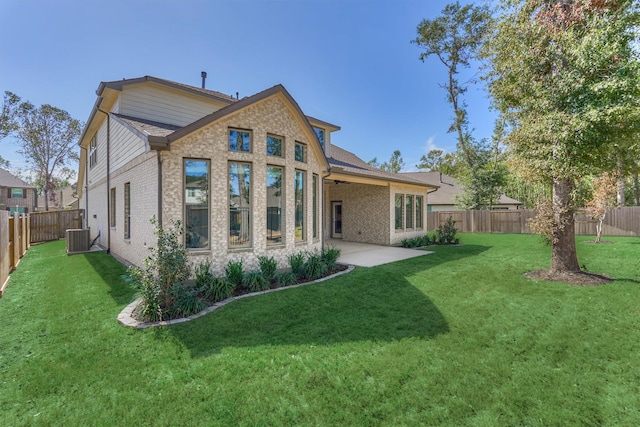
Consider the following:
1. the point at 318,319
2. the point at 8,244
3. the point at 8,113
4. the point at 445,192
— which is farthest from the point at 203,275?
the point at 8,113

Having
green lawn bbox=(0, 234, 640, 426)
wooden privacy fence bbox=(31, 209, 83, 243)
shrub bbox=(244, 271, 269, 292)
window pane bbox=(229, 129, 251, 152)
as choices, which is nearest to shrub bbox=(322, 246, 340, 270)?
green lawn bbox=(0, 234, 640, 426)

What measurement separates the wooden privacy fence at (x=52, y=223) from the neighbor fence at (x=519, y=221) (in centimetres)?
2465

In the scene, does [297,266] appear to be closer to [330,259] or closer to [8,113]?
[330,259]

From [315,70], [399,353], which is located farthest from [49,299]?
[315,70]

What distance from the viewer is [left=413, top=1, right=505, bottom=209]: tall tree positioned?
71.2 ft

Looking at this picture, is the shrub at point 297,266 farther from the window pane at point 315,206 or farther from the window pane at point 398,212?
the window pane at point 398,212

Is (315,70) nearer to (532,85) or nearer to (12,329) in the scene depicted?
(532,85)

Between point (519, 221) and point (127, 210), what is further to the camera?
point (519, 221)

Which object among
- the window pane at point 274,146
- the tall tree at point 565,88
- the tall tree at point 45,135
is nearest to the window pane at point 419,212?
the tall tree at point 565,88

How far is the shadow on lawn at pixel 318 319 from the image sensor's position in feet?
14.7

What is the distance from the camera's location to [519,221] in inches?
832

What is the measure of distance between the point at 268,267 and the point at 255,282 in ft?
2.52

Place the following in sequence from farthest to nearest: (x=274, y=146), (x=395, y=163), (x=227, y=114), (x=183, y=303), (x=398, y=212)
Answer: (x=395, y=163) < (x=398, y=212) < (x=274, y=146) < (x=227, y=114) < (x=183, y=303)

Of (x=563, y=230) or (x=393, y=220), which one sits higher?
(x=393, y=220)
